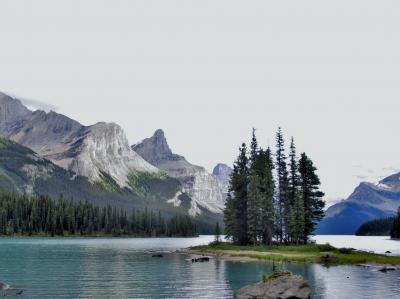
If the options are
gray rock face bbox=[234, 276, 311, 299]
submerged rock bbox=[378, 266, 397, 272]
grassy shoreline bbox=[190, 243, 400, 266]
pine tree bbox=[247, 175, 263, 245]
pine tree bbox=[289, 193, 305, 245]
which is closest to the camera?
gray rock face bbox=[234, 276, 311, 299]

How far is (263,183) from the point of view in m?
105

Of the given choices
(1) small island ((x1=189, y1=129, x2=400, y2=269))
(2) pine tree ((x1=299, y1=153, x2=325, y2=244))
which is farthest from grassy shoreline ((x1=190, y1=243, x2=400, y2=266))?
(2) pine tree ((x1=299, y1=153, x2=325, y2=244))

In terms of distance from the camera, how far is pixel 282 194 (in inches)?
4250

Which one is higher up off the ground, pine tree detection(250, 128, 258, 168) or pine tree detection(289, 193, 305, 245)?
pine tree detection(250, 128, 258, 168)

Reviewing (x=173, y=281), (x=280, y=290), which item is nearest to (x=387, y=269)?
(x=173, y=281)

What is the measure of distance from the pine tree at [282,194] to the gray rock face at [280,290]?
65.5m

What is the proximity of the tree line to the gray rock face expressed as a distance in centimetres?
6004

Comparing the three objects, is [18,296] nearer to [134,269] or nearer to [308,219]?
[134,269]

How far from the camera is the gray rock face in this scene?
122 feet

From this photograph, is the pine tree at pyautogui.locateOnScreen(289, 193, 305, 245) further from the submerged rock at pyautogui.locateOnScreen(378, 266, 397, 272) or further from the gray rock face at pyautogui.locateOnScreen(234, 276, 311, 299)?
the gray rock face at pyautogui.locateOnScreen(234, 276, 311, 299)

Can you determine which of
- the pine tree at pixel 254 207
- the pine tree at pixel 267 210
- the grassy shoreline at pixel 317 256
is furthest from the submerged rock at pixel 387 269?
the pine tree at pixel 254 207

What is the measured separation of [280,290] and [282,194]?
71.6 metres

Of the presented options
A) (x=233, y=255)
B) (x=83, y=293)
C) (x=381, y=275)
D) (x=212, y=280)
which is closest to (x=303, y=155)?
(x=233, y=255)

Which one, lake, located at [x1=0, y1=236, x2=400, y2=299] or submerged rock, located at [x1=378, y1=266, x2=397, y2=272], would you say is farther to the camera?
submerged rock, located at [x1=378, y1=266, x2=397, y2=272]
